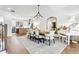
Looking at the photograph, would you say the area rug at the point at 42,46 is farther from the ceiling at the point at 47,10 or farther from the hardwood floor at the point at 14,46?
the ceiling at the point at 47,10

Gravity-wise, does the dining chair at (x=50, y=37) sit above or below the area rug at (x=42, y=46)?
above

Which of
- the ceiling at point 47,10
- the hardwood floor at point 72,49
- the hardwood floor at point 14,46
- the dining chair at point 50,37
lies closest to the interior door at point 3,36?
the hardwood floor at point 14,46

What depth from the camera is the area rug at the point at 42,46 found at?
2.32 metres

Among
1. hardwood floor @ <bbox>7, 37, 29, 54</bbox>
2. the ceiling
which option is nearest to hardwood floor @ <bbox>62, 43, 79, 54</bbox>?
the ceiling

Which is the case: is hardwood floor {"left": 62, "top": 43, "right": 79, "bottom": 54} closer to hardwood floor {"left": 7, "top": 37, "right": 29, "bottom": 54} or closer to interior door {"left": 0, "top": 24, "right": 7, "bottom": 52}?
hardwood floor {"left": 7, "top": 37, "right": 29, "bottom": 54}

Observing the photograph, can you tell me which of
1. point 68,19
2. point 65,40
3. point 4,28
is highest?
point 68,19

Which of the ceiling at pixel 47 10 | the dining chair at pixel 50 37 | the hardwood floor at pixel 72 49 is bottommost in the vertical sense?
the hardwood floor at pixel 72 49

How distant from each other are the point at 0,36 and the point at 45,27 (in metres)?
0.84

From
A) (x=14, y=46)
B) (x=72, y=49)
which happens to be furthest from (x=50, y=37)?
(x=14, y=46)
